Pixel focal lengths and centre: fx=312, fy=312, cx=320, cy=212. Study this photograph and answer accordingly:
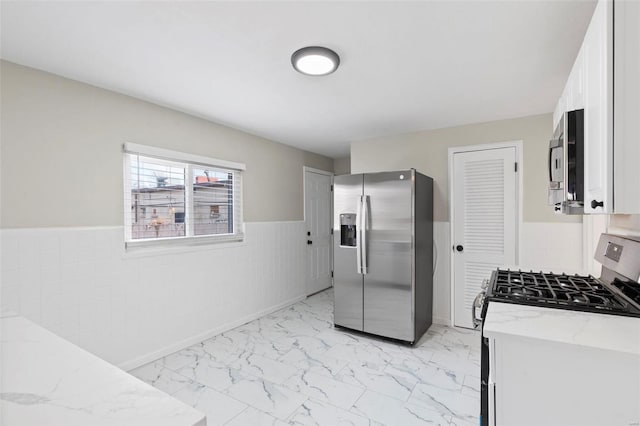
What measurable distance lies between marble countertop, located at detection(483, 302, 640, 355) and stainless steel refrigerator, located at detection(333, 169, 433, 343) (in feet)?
5.65

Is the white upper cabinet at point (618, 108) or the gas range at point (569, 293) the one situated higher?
the white upper cabinet at point (618, 108)

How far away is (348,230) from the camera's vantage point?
133 inches

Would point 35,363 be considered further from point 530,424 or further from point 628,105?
point 628,105

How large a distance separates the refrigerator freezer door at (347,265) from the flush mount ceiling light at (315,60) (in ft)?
4.54

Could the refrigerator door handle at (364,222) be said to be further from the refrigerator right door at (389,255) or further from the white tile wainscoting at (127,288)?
the white tile wainscoting at (127,288)

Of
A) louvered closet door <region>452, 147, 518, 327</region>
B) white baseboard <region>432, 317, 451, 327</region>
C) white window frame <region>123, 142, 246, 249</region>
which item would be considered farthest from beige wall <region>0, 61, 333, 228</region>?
white baseboard <region>432, 317, 451, 327</region>

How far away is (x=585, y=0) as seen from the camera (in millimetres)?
1459

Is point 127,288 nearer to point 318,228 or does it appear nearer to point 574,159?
point 318,228

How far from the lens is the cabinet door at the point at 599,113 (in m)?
1.05

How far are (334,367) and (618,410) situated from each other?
1973 mm

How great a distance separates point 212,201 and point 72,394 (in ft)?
9.44

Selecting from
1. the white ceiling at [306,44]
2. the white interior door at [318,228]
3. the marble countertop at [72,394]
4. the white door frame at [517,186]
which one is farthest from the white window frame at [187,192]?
the white door frame at [517,186]

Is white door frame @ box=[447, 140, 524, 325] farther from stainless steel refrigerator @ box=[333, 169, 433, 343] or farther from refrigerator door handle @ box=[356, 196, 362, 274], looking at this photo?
refrigerator door handle @ box=[356, 196, 362, 274]

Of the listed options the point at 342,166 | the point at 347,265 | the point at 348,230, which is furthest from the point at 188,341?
the point at 342,166
